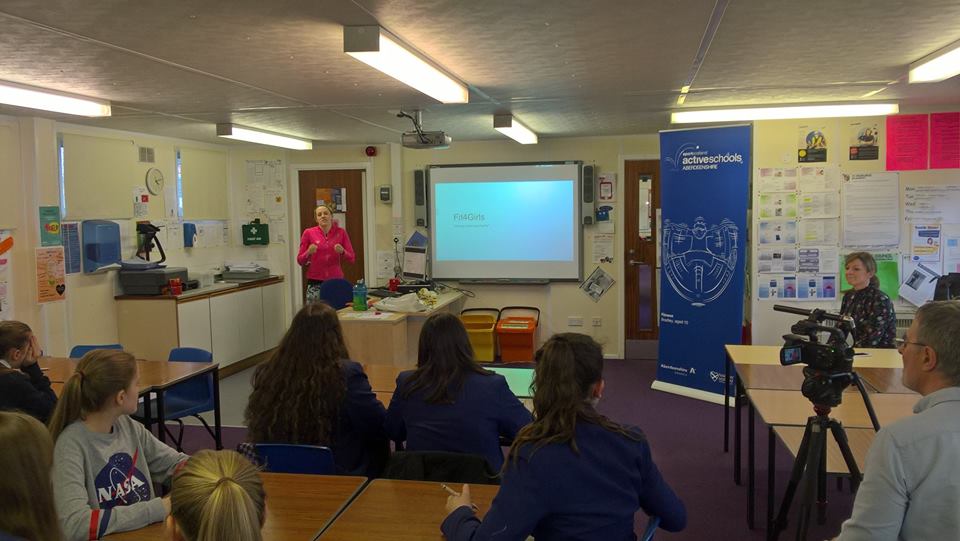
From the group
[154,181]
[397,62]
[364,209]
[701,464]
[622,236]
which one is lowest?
[701,464]

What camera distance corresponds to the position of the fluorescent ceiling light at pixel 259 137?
604 centimetres

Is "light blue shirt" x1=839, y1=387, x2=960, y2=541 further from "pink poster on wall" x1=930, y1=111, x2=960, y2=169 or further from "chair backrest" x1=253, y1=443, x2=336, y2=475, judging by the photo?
"pink poster on wall" x1=930, y1=111, x2=960, y2=169

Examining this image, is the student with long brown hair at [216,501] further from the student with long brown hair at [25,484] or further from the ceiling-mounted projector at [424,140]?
the ceiling-mounted projector at [424,140]

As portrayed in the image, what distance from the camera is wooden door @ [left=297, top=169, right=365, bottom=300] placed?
8141 millimetres

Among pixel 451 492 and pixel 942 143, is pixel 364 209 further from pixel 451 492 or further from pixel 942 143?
pixel 451 492

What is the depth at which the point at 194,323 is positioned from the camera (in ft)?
A: 21.0

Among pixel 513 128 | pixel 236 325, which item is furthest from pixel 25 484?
pixel 236 325

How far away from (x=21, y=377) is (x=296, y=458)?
5.20 ft

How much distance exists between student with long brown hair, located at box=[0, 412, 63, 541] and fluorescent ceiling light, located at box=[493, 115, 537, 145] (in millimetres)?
4670

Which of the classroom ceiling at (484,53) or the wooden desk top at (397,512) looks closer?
the wooden desk top at (397,512)

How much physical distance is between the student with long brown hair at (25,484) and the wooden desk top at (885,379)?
353cm

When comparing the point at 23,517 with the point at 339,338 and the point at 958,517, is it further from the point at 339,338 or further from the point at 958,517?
the point at 958,517

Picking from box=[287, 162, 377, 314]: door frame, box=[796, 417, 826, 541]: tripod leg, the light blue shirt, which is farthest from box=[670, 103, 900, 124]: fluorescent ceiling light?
the light blue shirt

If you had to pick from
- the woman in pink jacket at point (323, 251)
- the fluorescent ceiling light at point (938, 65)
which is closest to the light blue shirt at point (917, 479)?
the fluorescent ceiling light at point (938, 65)
